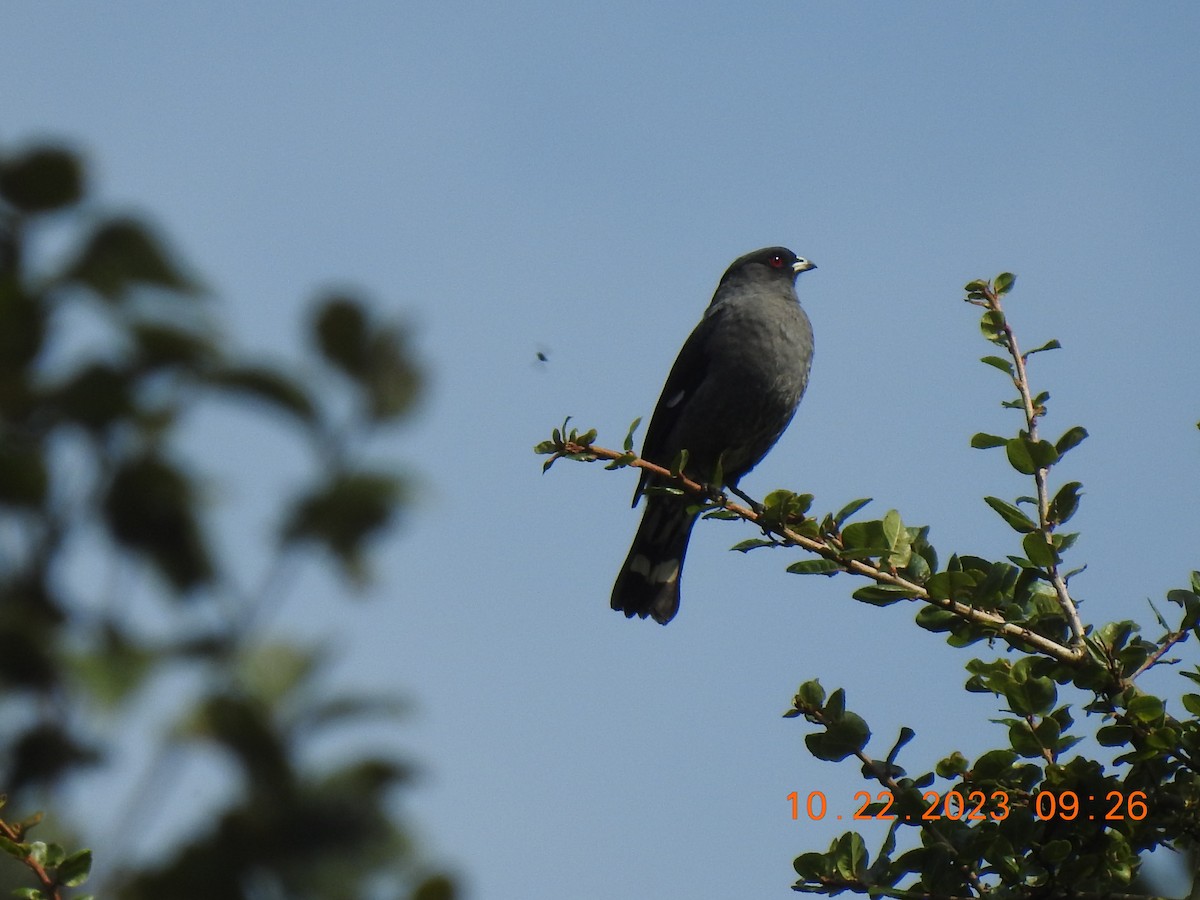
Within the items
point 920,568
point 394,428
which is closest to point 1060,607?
point 920,568

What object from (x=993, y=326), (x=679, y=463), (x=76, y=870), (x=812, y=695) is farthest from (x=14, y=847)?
(x=993, y=326)

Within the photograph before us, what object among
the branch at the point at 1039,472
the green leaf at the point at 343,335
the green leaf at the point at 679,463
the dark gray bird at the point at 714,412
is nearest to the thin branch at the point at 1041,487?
the branch at the point at 1039,472

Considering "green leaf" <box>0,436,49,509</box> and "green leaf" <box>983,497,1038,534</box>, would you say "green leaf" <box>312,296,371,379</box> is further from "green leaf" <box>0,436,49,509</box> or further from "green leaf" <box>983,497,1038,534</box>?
"green leaf" <box>983,497,1038,534</box>

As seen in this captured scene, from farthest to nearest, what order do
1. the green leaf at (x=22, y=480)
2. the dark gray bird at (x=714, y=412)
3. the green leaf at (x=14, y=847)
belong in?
the dark gray bird at (x=714, y=412)
the green leaf at (x=14, y=847)
the green leaf at (x=22, y=480)

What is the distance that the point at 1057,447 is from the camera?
388 cm

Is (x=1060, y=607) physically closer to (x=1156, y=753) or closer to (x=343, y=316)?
(x=1156, y=753)

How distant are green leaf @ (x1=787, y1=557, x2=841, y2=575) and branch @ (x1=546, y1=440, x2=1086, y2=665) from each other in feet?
0.05

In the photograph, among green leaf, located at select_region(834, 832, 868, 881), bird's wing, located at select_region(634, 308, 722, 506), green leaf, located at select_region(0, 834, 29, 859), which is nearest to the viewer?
green leaf, located at select_region(0, 834, 29, 859)

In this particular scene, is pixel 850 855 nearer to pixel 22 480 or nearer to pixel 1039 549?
pixel 1039 549

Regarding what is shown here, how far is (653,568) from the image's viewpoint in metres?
7.51

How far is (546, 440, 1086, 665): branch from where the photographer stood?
358 centimetres

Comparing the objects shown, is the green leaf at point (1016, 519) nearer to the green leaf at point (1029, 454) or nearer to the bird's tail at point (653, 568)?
the green leaf at point (1029, 454)

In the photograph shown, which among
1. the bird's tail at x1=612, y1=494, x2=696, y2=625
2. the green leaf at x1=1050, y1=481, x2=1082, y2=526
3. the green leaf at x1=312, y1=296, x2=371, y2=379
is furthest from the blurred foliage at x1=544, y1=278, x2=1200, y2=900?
the bird's tail at x1=612, y1=494, x2=696, y2=625

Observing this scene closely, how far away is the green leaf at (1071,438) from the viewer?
388cm
